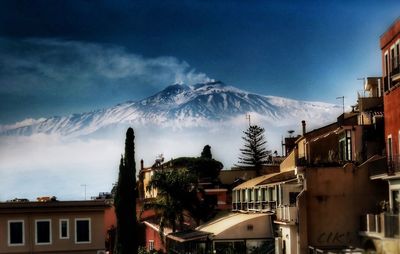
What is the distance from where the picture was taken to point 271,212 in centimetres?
5797

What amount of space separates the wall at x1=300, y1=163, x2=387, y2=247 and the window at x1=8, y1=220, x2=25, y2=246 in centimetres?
2256

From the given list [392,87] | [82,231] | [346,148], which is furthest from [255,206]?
[392,87]

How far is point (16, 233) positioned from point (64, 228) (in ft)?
11.1

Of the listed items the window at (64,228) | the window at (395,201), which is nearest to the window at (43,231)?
the window at (64,228)

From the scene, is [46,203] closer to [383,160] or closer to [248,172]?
[383,160]

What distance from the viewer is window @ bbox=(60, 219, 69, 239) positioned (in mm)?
58656

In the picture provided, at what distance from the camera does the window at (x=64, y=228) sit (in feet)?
192

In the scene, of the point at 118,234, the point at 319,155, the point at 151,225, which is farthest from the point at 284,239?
the point at 151,225

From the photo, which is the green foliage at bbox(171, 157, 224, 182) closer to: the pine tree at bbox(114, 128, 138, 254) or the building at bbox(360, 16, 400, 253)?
the pine tree at bbox(114, 128, 138, 254)

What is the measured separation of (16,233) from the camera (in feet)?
190

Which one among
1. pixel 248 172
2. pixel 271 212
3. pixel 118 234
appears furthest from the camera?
pixel 248 172

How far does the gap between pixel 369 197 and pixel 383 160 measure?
3.89 metres

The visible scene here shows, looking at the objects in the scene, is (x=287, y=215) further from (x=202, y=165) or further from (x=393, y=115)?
(x=202, y=165)

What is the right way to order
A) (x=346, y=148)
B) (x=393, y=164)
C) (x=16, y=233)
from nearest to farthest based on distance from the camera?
(x=393, y=164) → (x=346, y=148) → (x=16, y=233)
